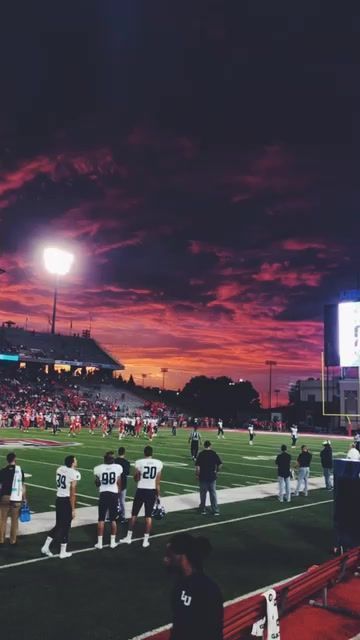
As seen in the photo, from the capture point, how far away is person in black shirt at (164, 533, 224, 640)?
12.6 ft

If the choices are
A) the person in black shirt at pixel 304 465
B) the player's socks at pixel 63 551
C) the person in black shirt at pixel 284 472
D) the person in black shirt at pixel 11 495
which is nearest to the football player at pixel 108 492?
the player's socks at pixel 63 551

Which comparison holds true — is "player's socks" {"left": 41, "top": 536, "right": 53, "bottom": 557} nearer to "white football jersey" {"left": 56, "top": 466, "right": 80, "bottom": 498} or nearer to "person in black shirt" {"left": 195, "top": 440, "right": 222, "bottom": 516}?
"white football jersey" {"left": 56, "top": 466, "right": 80, "bottom": 498}

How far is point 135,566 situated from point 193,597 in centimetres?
591

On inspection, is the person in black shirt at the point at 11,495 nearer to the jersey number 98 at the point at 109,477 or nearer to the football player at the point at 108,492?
the football player at the point at 108,492

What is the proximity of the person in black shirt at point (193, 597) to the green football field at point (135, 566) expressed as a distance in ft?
10.7

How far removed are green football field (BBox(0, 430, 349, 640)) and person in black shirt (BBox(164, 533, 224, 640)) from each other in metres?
3.25

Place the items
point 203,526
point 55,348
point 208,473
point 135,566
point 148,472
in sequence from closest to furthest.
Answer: point 135,566 → point 148,472 → point 203,526 → point 208,473 → point 55,348

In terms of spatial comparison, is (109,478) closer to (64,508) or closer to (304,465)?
(64,508)

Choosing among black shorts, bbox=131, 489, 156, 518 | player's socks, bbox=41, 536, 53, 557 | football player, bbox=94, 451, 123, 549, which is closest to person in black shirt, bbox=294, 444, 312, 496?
black shorts, bbox=131, 489, 156, 518

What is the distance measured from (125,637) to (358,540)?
14.3 ft

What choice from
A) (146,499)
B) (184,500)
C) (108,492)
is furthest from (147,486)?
(184,500)

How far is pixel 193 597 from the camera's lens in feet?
12.7

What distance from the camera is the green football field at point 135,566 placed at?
7152 millimetres

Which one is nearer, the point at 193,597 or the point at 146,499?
the point at 193,597
